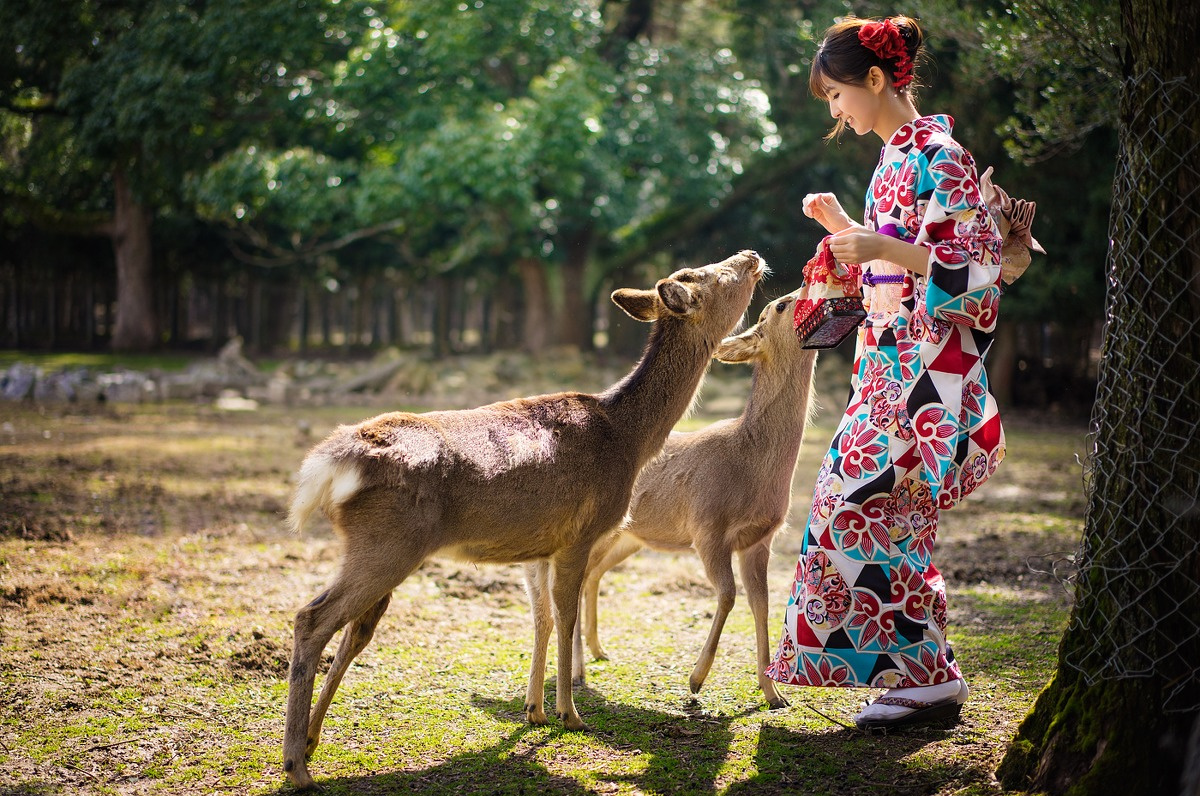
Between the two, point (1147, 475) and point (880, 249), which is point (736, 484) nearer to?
point (880, 249)

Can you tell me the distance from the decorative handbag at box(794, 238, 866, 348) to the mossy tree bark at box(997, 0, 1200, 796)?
37.1 inches

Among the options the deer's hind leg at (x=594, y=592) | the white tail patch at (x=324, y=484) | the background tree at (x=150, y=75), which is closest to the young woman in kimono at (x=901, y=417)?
the deer's hind leg at (x=594, y=592)

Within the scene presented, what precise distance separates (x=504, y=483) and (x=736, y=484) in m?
1.27

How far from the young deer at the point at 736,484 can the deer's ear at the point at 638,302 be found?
1.26ft

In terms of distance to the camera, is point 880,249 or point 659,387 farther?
point 659,387

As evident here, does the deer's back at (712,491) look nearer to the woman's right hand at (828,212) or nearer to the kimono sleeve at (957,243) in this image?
the woman's right hand at (828,212)

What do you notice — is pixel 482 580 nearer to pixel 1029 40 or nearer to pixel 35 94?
pixel 1029 40

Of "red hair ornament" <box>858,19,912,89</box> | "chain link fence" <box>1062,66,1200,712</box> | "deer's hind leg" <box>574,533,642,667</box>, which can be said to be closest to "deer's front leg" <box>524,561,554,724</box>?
"deer's hind leg" <box>574,533,642,667</box>

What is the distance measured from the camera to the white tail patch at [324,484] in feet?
11.0

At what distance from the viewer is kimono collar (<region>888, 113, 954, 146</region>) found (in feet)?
11.4

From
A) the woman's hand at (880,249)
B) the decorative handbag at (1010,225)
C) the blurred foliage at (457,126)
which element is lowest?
the woman's hand at (880,249)

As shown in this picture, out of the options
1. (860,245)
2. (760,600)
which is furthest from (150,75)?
(860,245)

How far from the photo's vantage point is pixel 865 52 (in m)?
3.49

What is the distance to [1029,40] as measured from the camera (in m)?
7.29
